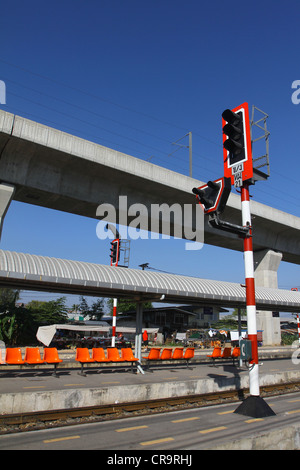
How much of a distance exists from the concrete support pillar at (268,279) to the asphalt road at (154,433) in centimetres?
2365

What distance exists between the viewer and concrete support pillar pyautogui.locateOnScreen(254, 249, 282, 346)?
31438 mm

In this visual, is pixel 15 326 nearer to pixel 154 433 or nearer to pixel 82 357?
pixel 82 357

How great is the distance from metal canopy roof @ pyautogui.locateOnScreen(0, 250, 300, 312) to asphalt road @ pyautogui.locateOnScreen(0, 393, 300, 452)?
229 inches

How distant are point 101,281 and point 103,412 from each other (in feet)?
18.6

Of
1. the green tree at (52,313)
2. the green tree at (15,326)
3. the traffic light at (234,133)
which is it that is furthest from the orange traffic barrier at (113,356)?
the green tree at (52,313)

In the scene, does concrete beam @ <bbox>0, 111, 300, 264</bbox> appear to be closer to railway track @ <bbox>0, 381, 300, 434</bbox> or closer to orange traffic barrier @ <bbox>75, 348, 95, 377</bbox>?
orange traffic barrier @ <bbox>75, 348, 95, 377</bbox>

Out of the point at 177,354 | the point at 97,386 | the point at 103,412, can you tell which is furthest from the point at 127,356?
the point at 103,412

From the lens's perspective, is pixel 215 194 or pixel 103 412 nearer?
pixel 215 194

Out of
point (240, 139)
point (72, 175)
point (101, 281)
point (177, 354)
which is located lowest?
point (177, 354)

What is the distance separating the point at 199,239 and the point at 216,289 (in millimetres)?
9960

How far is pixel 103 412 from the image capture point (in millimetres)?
8398

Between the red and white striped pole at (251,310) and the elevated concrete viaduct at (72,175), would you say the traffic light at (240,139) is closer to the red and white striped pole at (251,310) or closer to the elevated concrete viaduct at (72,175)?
the red and white striped pole at (251,310)
